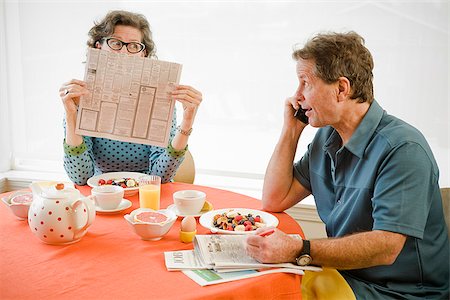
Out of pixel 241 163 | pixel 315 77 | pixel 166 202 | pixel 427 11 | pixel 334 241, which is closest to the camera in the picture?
pixel 334 241

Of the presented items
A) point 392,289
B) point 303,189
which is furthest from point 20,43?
point 392,289

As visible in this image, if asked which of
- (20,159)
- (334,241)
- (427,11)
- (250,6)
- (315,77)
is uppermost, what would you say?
(427,11)

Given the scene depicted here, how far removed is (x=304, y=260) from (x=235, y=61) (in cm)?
174

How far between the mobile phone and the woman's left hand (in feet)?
1.31

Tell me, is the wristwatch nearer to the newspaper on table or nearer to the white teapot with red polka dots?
the newspaper on table

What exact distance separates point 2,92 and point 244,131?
159 centimetres

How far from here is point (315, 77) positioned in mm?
1644

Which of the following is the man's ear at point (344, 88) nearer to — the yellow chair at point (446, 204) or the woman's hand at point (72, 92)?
the yellow chair at point (446, 204)

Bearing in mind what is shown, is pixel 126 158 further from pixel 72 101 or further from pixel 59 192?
pixel 59 192

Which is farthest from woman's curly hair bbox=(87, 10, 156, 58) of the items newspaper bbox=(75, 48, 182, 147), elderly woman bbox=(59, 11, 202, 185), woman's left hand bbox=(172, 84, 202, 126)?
woman's left hand bbox=(172, 84, 202, 126)

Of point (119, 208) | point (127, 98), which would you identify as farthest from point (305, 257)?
point (127, 98)

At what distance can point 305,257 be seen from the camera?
4.41 feet

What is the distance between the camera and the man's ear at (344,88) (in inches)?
63.4

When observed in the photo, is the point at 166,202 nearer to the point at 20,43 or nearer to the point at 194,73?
the point at 194,73
